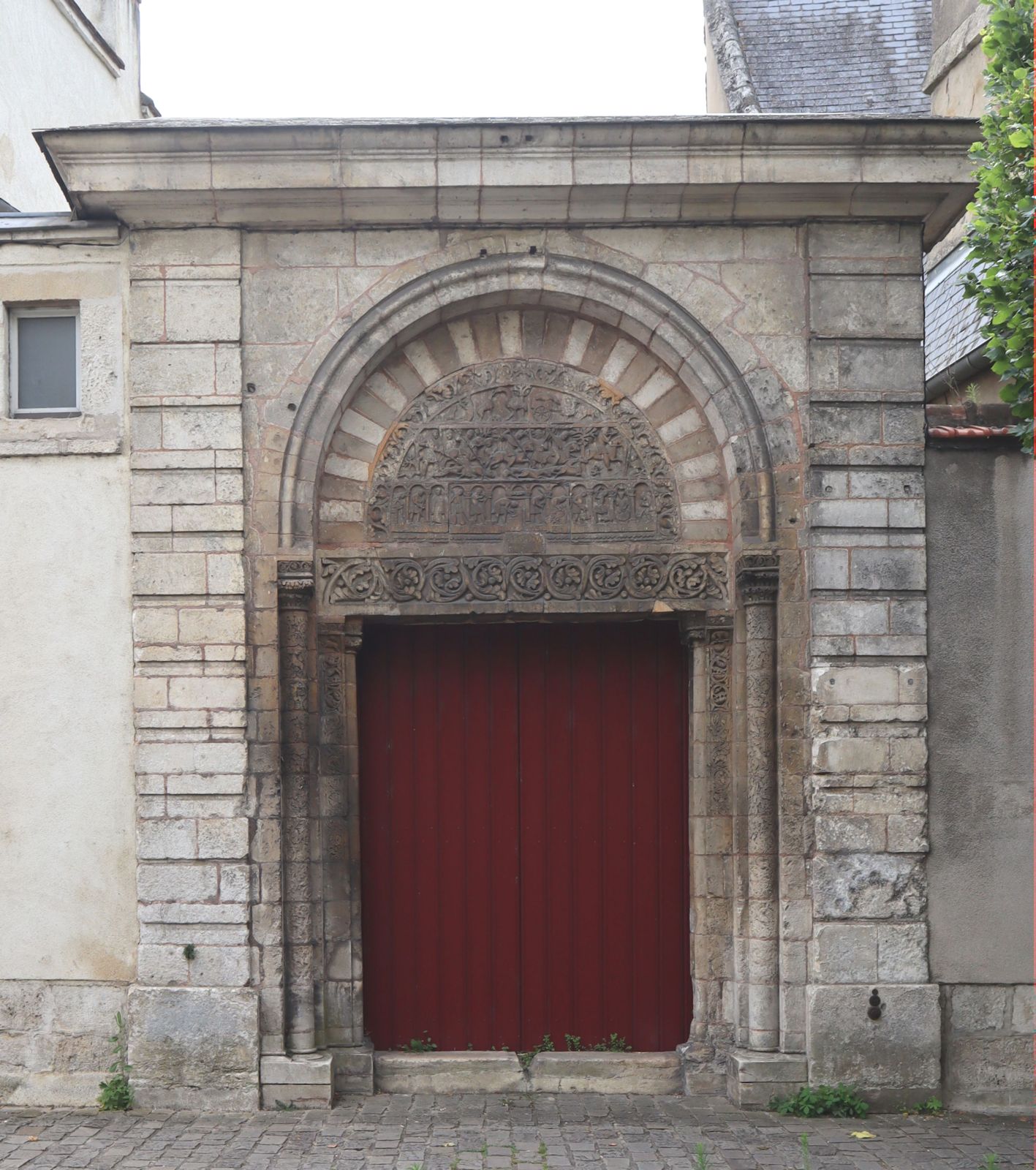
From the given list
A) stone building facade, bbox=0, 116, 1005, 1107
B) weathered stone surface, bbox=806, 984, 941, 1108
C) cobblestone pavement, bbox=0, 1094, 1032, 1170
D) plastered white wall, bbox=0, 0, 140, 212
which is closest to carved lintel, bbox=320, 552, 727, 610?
stone building facade, bbox=0, 116, 1005, 1107

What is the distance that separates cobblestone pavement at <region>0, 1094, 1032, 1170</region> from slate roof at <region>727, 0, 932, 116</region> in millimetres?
8696

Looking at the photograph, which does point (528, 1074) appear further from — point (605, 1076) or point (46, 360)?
point (46, 360)

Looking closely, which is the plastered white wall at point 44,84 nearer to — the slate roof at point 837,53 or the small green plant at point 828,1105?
the slate roof at point 837,53

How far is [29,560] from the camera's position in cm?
631

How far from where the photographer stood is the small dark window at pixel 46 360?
6.42m

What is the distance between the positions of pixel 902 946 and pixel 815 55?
940 centimetres

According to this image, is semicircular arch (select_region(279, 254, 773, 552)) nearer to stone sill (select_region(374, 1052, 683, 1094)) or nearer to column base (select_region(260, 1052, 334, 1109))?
column base (select_region(260, 1052, 334, 1109))

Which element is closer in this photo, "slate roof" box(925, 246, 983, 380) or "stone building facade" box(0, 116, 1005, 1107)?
"stone building facade" box(0, 116, 1005, 1107)

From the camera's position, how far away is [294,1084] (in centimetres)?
606

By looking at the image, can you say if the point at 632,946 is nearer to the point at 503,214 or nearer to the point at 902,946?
the point at 902,946

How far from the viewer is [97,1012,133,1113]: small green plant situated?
6074 mm

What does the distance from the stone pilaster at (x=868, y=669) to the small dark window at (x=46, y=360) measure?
3700mm

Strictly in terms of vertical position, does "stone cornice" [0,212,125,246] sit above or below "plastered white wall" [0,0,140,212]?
below

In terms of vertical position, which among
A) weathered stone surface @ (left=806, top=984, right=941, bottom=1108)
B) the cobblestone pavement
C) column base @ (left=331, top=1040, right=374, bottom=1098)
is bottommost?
the cobblestone pavement
